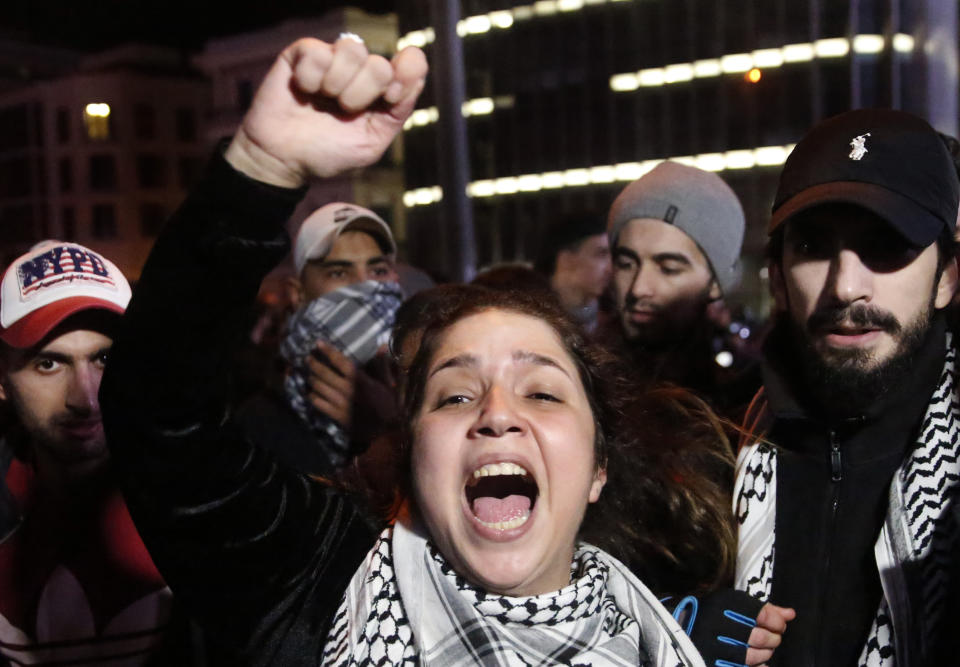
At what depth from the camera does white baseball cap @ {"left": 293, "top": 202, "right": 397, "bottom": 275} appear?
12.5 feet

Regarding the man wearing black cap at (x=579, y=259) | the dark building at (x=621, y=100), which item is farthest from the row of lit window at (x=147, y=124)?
the dark building at (x=621, y=100)

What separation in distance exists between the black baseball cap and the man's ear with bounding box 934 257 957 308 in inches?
4.5

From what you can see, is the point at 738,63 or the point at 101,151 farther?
the point at 738,63

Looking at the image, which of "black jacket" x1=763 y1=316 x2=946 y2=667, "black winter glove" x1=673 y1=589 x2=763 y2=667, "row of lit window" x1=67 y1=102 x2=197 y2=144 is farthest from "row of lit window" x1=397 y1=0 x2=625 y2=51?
"black winter glove" x1=673 y1=589 x2=763 y2=667

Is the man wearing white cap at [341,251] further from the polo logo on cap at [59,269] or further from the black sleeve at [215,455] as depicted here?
the black sleeve at [215,455]

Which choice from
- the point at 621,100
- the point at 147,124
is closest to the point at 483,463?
the point at 147,124

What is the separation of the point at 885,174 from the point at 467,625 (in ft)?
4.52

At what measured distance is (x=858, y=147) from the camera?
2158 mm

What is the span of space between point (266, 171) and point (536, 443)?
79 cm

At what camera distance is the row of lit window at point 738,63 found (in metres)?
37.2

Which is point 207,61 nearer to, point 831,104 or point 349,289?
point 831,104

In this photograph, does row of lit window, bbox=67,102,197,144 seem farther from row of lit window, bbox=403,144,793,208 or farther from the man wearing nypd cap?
row of lit window, bbox=403,144,793,208

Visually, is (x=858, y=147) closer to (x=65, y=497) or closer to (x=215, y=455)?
(x=215, y=455)

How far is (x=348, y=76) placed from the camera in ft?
4.63
